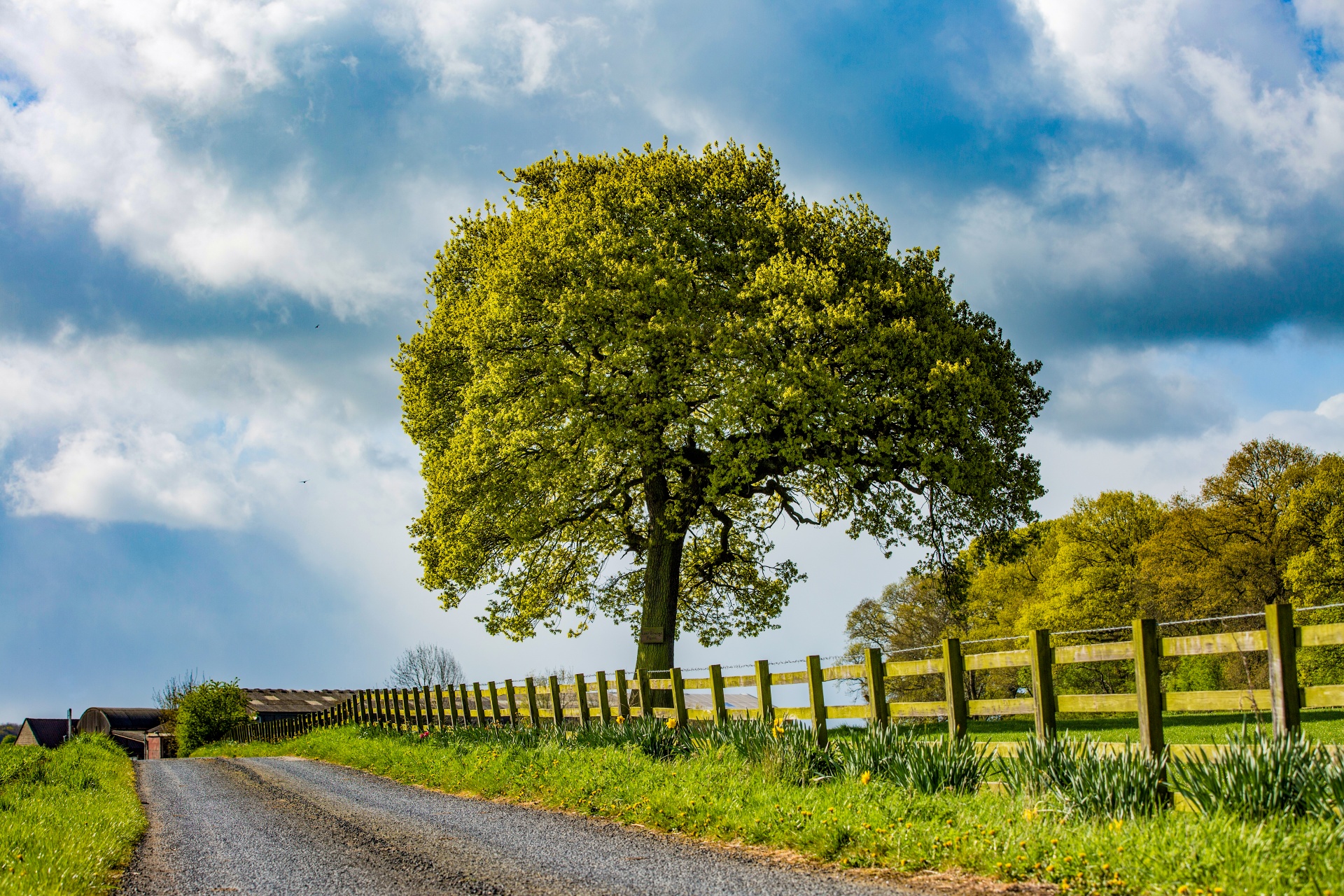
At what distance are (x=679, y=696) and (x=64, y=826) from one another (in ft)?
25.1

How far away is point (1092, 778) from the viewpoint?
6625 millimetres

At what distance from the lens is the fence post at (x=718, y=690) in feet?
40.0

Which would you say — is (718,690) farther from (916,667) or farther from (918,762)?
(918,762)

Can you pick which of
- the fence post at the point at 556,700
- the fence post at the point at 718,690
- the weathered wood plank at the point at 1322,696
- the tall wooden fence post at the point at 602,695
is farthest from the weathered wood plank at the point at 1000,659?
the fence post at the point at 556,700

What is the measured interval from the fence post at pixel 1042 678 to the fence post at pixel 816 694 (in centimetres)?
293

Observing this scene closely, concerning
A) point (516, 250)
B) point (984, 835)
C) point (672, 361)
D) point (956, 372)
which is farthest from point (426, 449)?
point (984, 835)

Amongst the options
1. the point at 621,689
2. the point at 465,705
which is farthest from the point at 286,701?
the point at 621,689

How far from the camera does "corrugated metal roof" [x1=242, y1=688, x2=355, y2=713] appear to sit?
69250mm

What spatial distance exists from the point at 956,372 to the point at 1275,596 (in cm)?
2537

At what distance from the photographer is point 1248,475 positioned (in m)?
37.1

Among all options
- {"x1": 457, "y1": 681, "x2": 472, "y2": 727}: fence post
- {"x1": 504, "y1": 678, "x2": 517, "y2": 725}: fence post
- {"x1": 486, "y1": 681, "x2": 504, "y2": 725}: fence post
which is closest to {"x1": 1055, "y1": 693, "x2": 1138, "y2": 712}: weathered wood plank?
{"x1": 504, "y1": 678, "x2": 517, "y2": 725}: fence post

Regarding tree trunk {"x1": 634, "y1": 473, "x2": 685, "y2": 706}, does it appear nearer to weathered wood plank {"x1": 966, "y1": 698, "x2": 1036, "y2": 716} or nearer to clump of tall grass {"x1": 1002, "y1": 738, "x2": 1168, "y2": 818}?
weathered wood plank {"x1": 966, "y1": 698, "x2": 1036, "y2": 716}

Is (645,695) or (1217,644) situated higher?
(1217,644)

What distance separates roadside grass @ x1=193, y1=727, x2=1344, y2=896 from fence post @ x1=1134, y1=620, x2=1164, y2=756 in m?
1.19
